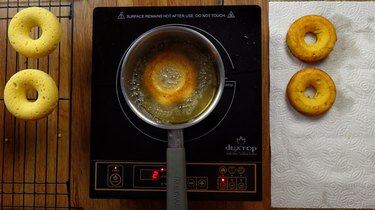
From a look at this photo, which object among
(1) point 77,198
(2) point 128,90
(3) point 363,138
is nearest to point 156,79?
(2) point 128,90

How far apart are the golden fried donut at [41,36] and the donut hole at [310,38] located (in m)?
0.55

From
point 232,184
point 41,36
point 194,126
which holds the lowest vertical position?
point 232,184

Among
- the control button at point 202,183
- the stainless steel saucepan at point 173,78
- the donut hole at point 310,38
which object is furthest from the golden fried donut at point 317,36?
the control button at point 202,183

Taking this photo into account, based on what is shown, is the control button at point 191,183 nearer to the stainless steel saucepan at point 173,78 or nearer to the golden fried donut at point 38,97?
the stainless steel saucepan at point 173,78

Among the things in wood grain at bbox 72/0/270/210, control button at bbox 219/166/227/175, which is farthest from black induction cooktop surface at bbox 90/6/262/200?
wood grain at bbox 72/0/270/210

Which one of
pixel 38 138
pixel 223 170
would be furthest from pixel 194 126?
pixel 38 138

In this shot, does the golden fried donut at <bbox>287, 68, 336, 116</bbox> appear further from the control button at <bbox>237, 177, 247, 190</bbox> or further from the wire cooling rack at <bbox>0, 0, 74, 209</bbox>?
Answer: the wire cooling rack at <bbox>0, 0, 74, 209</bbox>

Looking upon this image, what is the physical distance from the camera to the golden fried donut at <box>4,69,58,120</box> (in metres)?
0.75

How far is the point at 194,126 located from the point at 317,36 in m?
0.36

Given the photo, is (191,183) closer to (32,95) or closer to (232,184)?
(232,184)

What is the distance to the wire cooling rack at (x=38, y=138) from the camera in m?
0.87

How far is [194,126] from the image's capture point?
0.76m

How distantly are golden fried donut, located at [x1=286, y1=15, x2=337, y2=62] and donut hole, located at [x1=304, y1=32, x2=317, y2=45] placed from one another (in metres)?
0.01

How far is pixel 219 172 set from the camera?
29.5 inches
